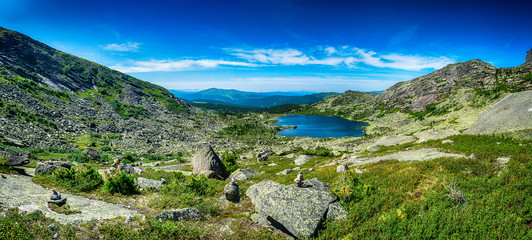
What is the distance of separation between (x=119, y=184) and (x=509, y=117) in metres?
39.1

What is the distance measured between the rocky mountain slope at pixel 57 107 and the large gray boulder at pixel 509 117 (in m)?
62.5

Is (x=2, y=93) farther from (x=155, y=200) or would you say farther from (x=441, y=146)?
(x=441, y=146)

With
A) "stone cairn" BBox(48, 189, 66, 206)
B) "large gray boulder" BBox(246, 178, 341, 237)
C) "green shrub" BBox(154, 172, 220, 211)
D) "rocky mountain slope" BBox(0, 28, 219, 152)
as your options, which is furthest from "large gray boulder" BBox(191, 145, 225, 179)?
"rocky mountain slope" BBox(0, 28, 219, 152)

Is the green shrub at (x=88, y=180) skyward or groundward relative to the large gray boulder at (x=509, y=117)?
groundward

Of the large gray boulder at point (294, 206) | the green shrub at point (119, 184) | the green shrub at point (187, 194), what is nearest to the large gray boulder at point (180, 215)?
the green shrub at point (187, 194)

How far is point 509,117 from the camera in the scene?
2334 cm

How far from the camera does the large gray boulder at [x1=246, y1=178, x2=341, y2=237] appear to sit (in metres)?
9.31

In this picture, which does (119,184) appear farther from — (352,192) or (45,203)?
(352,192)

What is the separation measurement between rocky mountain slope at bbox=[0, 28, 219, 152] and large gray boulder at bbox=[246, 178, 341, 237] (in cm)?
4383

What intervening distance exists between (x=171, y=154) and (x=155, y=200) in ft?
141

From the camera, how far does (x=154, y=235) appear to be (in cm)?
794

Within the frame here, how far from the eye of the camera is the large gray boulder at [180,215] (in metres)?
9.22

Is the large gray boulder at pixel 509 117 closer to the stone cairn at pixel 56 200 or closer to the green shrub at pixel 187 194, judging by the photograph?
the green shrub at pixel 187 194

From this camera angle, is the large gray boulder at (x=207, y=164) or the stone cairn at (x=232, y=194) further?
the large gray boulder at (x=207, y=164)
